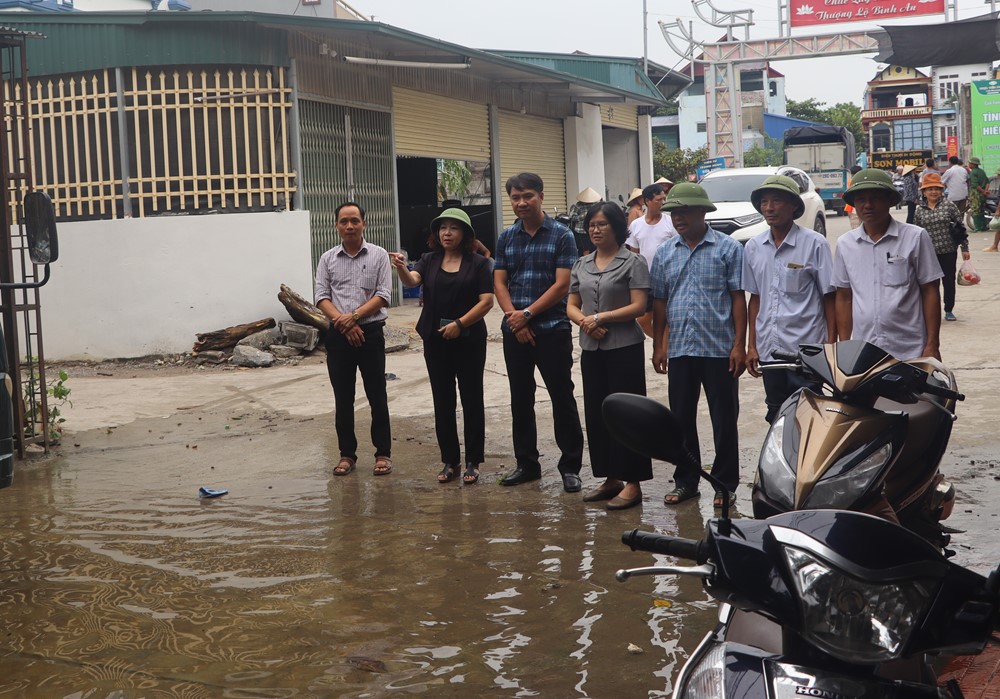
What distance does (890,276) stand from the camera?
5.79 m

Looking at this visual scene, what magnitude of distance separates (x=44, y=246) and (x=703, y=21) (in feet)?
112

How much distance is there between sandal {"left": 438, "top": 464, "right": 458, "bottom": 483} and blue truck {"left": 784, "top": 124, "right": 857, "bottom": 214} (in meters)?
35.3

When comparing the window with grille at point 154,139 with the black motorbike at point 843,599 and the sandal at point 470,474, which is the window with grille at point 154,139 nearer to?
the sandal at point 470,474

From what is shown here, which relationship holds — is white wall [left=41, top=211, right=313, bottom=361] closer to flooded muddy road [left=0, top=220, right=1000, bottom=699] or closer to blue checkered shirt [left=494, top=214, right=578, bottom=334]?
flooded muddy road [left=0, top=220, right=1000, bottom=699]

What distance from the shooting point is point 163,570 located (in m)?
5.63

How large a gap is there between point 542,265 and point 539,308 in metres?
0.29

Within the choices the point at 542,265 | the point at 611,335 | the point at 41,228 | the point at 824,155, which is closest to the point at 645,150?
the point at 824,155

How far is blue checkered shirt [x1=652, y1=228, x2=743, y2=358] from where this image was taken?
645cm

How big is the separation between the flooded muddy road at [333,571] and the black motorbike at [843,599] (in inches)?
76.9

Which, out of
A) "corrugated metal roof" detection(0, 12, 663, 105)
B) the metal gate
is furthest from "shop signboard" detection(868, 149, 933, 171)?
"corrugated metal roof" detection(0, 12, 663, 105)

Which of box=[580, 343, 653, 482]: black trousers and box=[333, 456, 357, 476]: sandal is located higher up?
box=[580, 343, 653, 482]: black trousers

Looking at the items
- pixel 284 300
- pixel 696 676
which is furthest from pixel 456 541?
pixel 284 300

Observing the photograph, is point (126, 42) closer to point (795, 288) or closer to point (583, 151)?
point (795, 288)

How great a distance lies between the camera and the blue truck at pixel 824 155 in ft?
133
